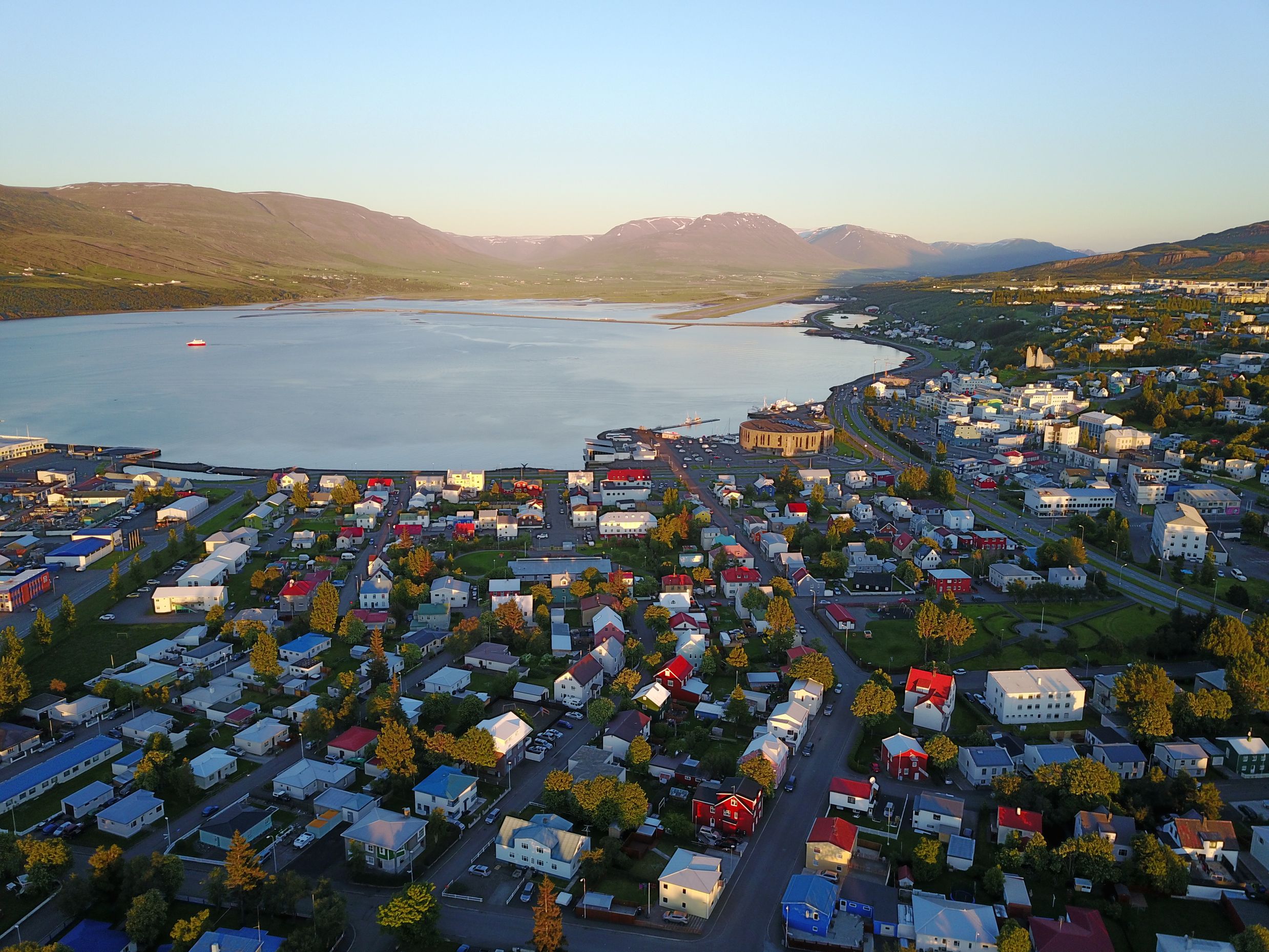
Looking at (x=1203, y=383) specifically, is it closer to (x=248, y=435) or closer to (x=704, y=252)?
(x=248, y=435)

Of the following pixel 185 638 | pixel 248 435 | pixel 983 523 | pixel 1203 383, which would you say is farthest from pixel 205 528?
pixel 1203 383

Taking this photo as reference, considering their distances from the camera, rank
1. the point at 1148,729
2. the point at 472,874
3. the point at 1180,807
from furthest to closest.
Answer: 1. the point at 1148,729
2. the point at 1180,807
3. the point at 472,874

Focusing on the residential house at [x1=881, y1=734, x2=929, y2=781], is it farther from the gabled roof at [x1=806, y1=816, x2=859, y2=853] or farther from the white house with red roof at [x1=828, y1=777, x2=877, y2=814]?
the gabled roof at [x1=806, y1=816, x2=859, y2=853]

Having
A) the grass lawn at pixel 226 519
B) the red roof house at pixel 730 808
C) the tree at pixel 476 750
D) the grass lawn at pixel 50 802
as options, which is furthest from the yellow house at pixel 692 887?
the grass lawn at pixel 226 519

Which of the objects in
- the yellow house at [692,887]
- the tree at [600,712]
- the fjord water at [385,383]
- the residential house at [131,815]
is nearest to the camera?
the yellow house at [692,887]

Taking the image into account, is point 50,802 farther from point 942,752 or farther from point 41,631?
point 942,752

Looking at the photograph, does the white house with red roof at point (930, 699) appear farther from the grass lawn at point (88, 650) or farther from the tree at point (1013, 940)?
the grass lawn at point (88, 650)

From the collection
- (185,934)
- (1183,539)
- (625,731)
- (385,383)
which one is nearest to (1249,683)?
(1183,539)
